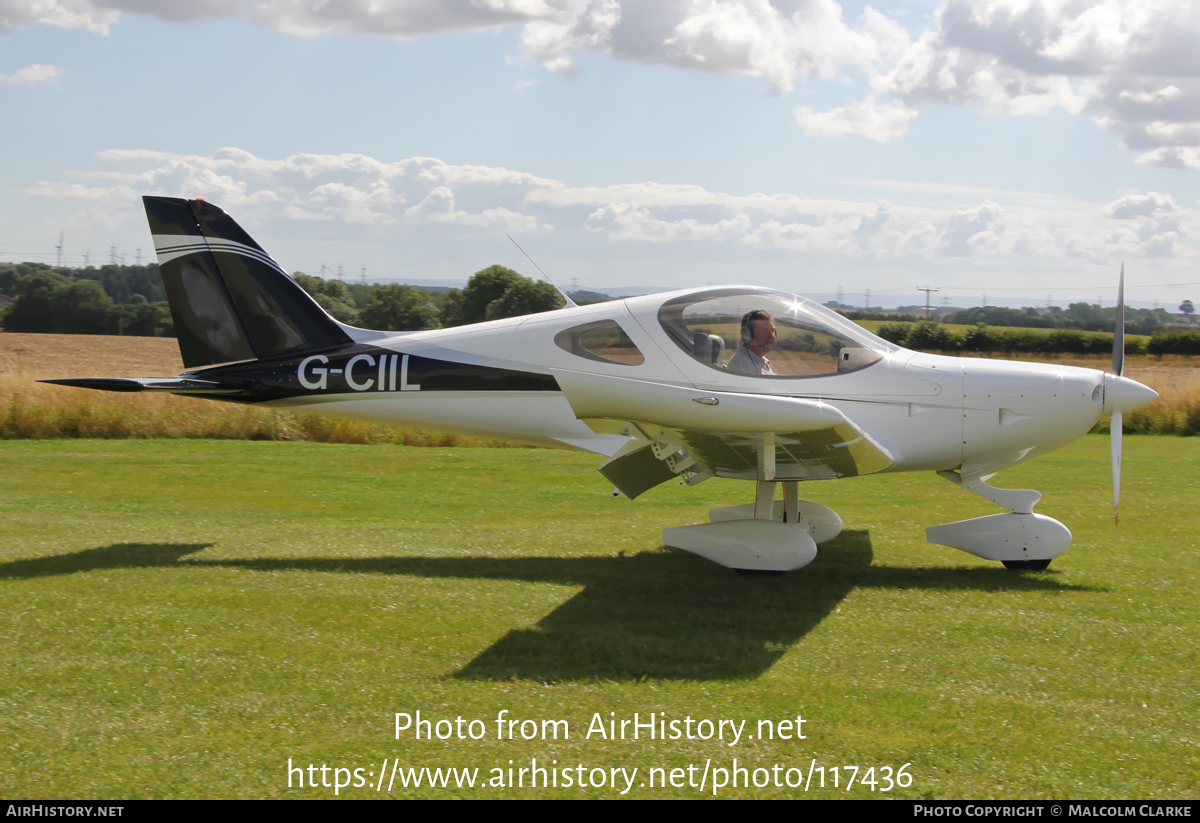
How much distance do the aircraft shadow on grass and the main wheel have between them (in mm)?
137

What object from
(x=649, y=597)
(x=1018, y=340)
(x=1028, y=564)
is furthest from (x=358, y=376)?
(x=1018, y=340)

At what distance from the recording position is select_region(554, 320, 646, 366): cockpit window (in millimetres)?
6445

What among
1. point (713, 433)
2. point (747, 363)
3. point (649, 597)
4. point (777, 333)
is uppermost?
point (777, 333)

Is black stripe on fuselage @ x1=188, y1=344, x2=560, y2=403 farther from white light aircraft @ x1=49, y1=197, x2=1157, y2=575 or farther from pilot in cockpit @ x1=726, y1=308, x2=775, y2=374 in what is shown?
pilot in cockpit @ x1=726, y1=308, x2=775, y2=374

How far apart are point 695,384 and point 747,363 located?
0.40 metres

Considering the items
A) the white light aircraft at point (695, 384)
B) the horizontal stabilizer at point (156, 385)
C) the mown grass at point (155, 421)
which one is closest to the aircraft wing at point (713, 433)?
the white light aircraft at point (695, 384)

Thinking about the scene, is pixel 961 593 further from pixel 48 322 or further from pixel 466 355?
pixel 48 322

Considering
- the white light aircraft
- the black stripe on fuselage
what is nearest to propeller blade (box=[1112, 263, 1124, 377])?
the white light aircraft

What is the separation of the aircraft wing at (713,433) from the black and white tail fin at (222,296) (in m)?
2.95

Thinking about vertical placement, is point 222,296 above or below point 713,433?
above

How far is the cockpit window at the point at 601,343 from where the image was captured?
6.45 meters

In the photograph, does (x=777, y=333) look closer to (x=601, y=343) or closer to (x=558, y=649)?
(x=601, y=343)

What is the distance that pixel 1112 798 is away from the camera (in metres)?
3.16

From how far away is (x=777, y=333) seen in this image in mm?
6336
